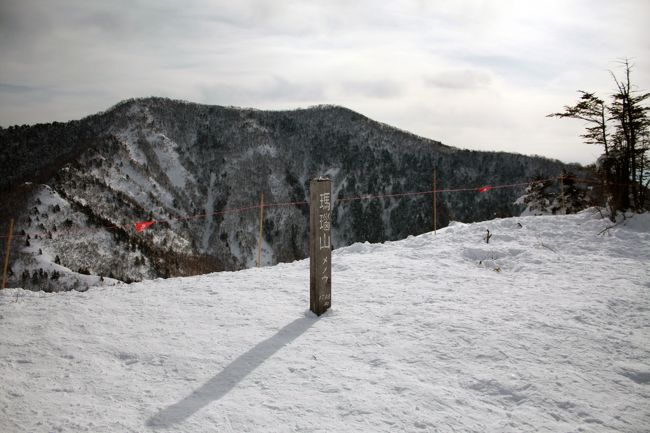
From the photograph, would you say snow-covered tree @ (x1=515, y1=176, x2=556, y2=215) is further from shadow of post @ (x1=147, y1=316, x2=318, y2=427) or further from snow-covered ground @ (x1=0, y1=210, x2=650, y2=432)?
shadow of post @ (x1=147, y1=316, x2=318, y2=427)

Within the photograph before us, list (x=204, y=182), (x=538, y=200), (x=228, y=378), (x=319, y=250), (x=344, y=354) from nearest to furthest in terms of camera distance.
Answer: (x=228, y=378), (x=344, y=354), (x=319, y=250), (x=538, y=200), (x=204, y=182)

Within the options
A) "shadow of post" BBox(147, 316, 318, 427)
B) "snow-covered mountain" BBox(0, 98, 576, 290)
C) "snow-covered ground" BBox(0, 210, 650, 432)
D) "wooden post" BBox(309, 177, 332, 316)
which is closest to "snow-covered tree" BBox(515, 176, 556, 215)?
"snow-covered ground" BBox(0, 210, 650, 432)

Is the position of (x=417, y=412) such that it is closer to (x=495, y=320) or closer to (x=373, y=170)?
(x=495, y=320)

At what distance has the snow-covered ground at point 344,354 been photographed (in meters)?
3.68

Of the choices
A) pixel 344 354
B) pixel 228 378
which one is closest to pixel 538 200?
pixel 344 354

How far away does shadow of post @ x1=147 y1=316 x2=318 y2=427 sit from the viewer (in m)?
3.70

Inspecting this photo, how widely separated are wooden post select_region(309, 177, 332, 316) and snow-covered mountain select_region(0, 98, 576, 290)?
7442 centimetres

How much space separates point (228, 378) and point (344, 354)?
134cm

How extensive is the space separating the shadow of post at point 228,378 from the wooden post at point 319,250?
16.5 inches

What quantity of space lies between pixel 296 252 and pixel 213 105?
234ft

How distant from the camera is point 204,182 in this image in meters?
132

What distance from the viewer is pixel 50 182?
290ft

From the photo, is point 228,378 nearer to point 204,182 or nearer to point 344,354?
point 344,354

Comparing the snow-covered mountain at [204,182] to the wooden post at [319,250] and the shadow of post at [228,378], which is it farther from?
the shadow of post at [228,378]
